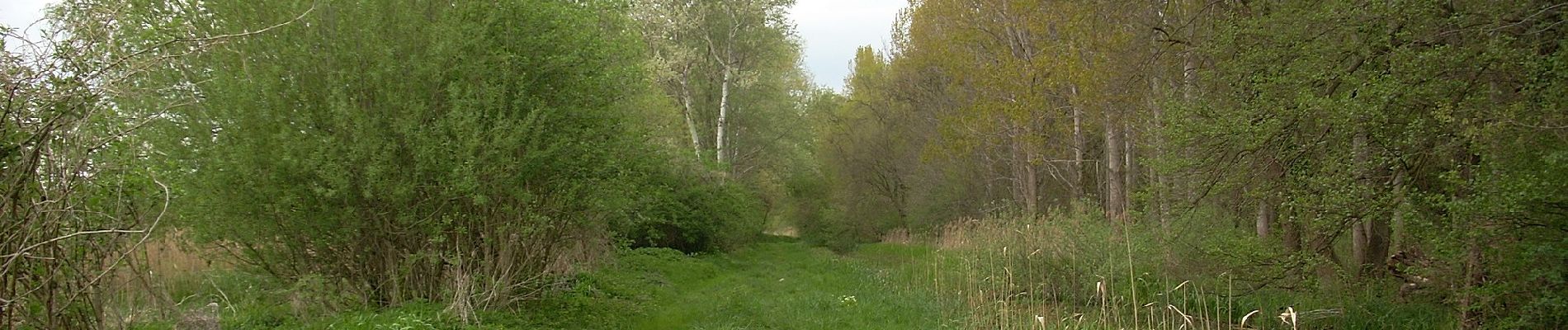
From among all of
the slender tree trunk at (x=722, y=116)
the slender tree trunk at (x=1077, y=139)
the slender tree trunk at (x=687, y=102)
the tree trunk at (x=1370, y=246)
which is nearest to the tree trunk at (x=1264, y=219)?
the tree trunk at (x=1370, y=246)

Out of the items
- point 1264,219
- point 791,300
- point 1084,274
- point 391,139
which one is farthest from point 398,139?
point 1264,219

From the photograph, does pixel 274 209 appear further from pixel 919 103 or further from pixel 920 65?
pixel 919 103

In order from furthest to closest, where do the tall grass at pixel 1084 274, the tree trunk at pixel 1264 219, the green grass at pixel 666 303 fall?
the tree trunk at pixel 1264 219 → the tall grass at pixel 1084 274 → the green grass at pixel 666 303

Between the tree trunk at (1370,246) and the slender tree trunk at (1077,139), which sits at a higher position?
the slender tree trunk at (1077,139)

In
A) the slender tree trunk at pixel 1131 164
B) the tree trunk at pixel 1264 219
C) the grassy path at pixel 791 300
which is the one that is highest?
the slender tree trunk at pixel 1131 164

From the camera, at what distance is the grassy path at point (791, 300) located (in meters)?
10.3

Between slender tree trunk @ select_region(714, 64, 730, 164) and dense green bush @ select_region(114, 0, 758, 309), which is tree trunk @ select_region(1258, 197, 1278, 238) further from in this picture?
slender tree trunk @ select_region(714, 64, 730, 164)

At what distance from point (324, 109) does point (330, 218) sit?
95cm

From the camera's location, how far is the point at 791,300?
11797 mm

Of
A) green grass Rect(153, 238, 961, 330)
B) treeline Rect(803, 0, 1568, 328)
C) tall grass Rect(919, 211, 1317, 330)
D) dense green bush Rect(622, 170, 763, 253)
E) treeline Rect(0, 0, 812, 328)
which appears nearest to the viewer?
treeline Rect(803, 0, 1568, 328)

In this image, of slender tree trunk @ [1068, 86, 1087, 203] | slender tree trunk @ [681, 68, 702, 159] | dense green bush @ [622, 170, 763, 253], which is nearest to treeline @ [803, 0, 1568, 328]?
slender tree trunk @ [1068, 86, 1087, 203]

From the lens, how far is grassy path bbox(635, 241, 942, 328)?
10.3m

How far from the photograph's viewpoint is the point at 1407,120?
297 inches

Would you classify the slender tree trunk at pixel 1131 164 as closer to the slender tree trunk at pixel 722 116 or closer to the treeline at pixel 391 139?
the treeline at pixel 391 139
